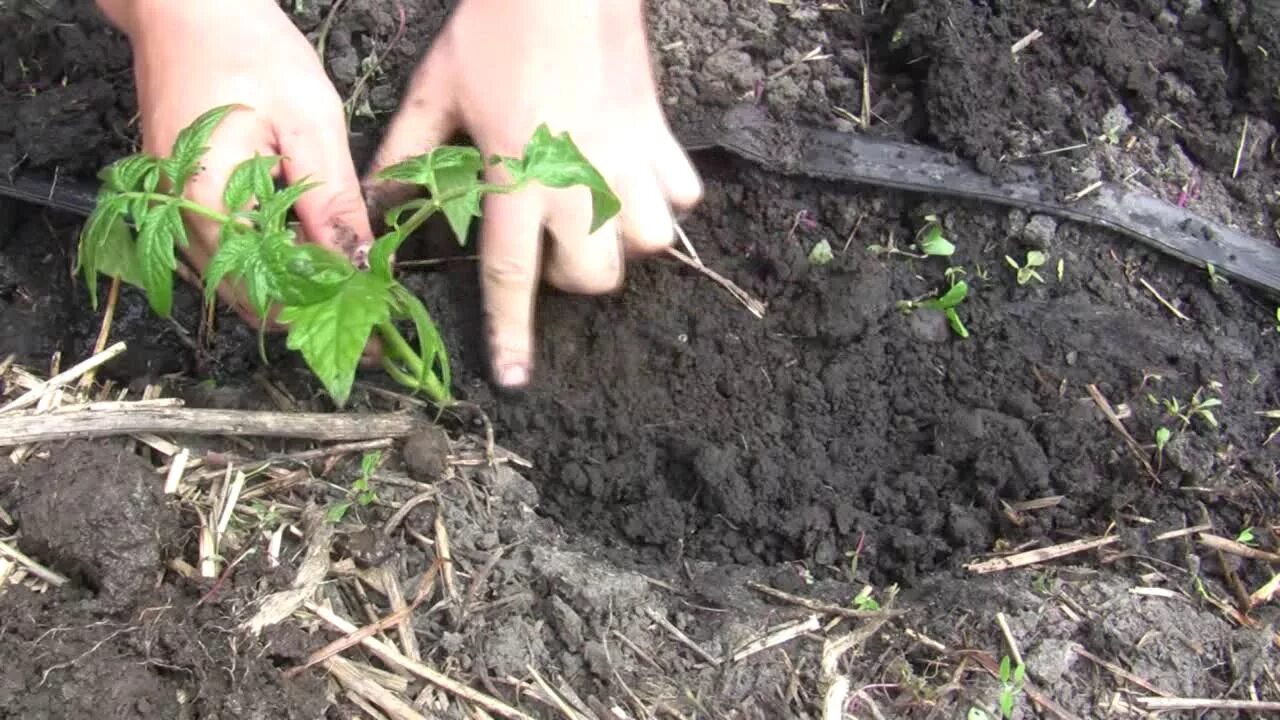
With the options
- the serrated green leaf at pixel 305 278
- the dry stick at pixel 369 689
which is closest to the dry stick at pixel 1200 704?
the dry stick at pixel 369 689

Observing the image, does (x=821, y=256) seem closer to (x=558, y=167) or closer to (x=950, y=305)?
(x=950, y=305)

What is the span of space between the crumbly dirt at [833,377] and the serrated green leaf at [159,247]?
389mm

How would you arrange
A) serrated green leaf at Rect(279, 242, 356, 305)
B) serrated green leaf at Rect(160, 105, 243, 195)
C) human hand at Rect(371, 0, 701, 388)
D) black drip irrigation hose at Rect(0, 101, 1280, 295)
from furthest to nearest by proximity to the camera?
black drip irrigation hose at Rect(0, 101, 1280, 295), human hand at Rect(371, 0, 701, 388), serrated green leaf at Rect(160, 105, 243, 195), serrated green leaf at Rect(279, 242, 356, 305)

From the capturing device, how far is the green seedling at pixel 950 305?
92.5 inches

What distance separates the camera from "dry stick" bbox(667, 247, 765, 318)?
2371 mm

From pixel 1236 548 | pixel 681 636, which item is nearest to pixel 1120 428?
pixel 1236 548

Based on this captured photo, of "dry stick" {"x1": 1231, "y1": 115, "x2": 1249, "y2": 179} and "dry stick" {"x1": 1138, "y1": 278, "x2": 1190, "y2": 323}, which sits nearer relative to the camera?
"dry stick" {"x1": 1138, "y1": 278, "x2": 1190, "y2": 323}

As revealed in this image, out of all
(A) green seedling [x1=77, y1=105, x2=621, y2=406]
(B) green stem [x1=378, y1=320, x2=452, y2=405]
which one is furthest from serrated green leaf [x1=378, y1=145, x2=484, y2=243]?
(B) green stem [x1=378, y1=320, x2=452, y2=405]

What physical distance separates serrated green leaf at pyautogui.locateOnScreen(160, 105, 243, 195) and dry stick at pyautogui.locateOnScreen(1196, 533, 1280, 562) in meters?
1.98

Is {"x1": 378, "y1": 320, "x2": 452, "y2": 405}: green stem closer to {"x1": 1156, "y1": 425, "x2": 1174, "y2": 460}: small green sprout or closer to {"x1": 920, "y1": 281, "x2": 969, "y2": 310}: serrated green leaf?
{"x1": 920, "y1": 281, "x2": 969, "y2": 310}: serrated green leaf

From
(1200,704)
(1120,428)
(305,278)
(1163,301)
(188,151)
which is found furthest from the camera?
(1163,301)

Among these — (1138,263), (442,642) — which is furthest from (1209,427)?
(442,642)

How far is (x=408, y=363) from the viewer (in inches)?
77.7

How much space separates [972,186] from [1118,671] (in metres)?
1.13
